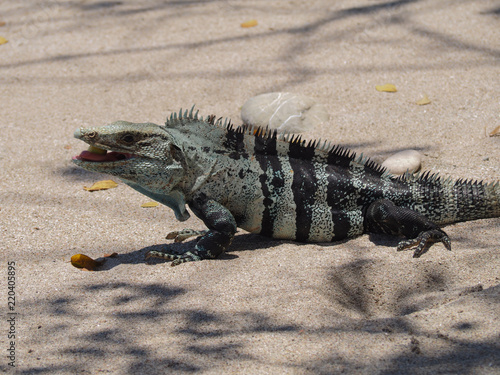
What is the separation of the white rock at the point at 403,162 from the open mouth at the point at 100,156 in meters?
2.55

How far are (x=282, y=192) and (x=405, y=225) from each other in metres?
1.00

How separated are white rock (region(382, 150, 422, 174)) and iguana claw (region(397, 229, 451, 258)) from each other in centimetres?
121

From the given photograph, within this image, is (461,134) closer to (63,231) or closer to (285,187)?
(285,187)

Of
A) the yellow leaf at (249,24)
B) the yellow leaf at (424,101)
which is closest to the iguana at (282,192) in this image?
the yellow leaf at (424,101)

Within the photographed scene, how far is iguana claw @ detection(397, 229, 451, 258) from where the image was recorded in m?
4.30

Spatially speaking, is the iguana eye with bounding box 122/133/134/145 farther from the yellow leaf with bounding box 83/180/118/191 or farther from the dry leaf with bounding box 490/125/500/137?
the dry leaf with bounding box 490/125/500/137

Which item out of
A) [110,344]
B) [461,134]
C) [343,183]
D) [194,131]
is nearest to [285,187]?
[343,183]

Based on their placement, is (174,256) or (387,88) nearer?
(174,256)

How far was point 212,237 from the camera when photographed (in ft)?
14.4

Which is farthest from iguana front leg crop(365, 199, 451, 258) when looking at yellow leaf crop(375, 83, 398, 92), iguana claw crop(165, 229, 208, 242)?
yellow leaf crop(375, 83, 398, 92)

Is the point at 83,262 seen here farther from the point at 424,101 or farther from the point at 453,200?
the point at 424,101

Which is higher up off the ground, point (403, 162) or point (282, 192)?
point (282, 192)

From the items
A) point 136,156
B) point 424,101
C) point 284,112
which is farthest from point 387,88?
point 136,156

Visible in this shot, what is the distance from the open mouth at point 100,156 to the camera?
4.28m
